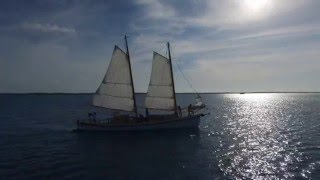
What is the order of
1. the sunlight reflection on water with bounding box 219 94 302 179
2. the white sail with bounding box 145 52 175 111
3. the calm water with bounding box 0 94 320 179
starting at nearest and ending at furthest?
the calm water with bounding box 0 94 320 179 < the sunlight reflection on water with bounding box 219 94 302 179 < the white sail with bounding box 145 52 175 111

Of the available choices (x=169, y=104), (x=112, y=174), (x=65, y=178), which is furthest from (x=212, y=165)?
(x=169, y=104)

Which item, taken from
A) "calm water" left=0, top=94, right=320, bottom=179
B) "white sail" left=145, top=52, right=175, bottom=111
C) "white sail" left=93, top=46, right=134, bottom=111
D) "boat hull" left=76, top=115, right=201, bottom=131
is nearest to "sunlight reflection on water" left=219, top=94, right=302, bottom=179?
"calm water" left=0, top=94, right=320, bottom=179

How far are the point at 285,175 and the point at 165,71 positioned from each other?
128 ft

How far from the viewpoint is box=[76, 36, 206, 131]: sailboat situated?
6881cm

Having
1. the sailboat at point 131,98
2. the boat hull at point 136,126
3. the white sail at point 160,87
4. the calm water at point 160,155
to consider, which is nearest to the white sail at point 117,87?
the sailboat at point 131,98

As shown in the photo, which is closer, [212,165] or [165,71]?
[212,165]

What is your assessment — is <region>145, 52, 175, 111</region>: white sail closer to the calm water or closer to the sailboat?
the sailboat

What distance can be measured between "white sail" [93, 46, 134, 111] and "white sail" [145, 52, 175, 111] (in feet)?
12.7

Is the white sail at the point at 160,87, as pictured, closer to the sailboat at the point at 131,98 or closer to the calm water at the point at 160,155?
the sailboat at the point at 131,98

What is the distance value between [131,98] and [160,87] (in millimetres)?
5883

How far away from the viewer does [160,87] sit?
71.5m

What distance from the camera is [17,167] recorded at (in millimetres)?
39375

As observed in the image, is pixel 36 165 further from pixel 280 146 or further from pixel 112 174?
pixel 280 146

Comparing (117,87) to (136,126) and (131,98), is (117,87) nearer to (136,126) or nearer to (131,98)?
(131,98)
